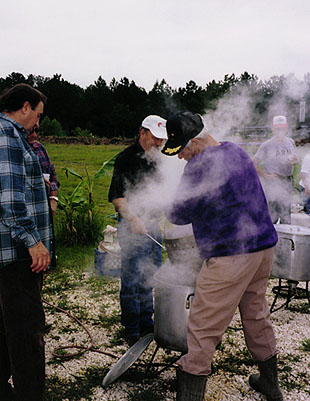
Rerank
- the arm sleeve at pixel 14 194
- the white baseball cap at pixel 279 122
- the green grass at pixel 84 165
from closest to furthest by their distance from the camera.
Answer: the arm sleeve at pixel 14 194
the white baseball cap at pixel 279 122
the green grass at pixel 84 165

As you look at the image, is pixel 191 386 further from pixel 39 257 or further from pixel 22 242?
pixel 22 242

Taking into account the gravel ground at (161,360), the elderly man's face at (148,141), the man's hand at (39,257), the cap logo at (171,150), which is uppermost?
the elderly man's face at (148,141)

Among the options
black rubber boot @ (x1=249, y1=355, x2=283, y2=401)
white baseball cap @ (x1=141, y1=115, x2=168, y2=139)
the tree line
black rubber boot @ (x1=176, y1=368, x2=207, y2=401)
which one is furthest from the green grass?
black rubber boot @ (x1=176, y1=368, x2=207, y2=401)

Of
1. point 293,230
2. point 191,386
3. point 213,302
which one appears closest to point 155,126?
point 213,302

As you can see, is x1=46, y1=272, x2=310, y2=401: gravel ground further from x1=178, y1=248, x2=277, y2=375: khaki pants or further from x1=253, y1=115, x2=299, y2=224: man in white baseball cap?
x1=253, y1=115, x2=299, y2=224: man in white baseball cap

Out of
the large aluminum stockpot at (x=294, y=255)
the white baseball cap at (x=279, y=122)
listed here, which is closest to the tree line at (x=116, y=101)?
the white baseball cap at (x=279, y=122)

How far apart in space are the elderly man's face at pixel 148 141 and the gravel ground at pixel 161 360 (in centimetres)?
188

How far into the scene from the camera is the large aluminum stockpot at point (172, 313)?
8.36 feet

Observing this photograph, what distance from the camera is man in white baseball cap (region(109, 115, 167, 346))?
332cm

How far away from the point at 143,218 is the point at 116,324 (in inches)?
49.3

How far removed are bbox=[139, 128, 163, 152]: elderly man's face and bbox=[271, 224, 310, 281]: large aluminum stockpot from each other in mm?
1569

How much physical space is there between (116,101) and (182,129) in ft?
144

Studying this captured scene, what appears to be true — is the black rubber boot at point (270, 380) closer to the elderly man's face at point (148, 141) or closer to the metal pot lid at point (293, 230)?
the metal pot lid at point (293, 230)

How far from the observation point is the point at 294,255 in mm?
3643
